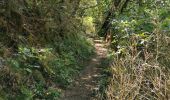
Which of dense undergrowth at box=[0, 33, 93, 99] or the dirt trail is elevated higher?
dense undergrowth at box=[0, 33, 93, 99]

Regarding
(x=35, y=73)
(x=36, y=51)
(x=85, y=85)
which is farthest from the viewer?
(x=85, y=85)

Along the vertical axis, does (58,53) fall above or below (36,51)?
below

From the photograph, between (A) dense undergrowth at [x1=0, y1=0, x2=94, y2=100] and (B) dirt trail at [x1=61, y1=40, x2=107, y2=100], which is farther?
(B) dirt trail at [x1=61, y1=40, x2=107, y2=100]

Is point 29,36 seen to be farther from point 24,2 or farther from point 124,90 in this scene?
point 124,90

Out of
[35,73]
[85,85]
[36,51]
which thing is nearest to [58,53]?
[85,85]

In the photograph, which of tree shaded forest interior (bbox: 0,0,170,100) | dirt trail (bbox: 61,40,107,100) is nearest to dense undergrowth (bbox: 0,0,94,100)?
tree shaded forest interior (bbox: 0,0,170,100)

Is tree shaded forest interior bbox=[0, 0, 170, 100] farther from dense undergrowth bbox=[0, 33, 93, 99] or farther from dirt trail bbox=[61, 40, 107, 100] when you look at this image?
dirt trail bbox=[61, 40, 107, 100]

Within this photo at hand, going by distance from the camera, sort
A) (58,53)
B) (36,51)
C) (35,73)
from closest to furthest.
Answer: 1. (35,73)
2. (36,51)
3. (58,53)

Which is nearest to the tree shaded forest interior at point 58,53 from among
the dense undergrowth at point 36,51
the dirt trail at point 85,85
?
the dense undergrowth at point 36,51

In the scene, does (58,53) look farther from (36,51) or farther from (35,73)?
(35,73)

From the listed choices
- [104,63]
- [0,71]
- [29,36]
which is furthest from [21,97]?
[104,63]

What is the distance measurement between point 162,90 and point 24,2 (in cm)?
715

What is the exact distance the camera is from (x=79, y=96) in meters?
9.13

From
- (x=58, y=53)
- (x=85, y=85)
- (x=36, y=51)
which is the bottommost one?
(x=85, y=85)
